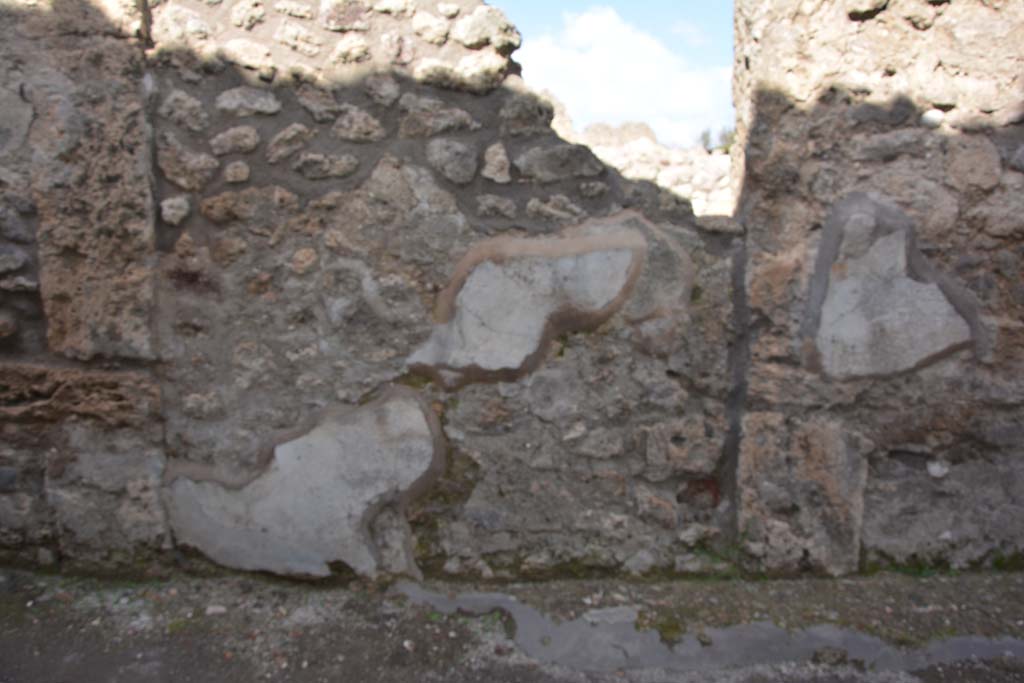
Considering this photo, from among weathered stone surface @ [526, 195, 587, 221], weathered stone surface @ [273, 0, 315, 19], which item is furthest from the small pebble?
weathered stone surface @ [273, 0, 315, 19]

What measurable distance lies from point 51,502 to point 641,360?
5.19ft

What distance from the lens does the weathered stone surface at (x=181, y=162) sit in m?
1.85

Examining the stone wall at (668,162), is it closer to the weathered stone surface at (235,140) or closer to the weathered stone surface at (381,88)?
the weathered stone surface at (381,88)

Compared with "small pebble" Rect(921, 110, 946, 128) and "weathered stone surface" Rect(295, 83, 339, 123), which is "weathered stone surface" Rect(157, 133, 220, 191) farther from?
"small pebble" Rect(921, 110, 946, 128)

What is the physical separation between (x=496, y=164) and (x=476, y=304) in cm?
36

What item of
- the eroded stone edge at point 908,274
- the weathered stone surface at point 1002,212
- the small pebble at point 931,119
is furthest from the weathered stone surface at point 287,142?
the weathered stone surface at point 1002,212

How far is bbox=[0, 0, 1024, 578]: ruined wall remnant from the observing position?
182 centimetres

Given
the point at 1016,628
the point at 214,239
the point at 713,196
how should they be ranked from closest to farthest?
the point at 1016,628 → the point at 214,239 → the point at 713,196

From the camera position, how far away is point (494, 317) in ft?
6.21

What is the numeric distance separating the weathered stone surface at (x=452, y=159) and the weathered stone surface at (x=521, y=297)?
0.61 ft

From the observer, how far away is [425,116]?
1874 mm

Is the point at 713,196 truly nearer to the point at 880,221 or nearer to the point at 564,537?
the point at 880,221

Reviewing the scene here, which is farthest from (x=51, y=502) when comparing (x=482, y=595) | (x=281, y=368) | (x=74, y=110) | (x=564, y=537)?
(x=564, y=537)

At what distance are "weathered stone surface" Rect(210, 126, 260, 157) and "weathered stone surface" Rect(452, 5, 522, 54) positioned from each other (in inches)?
22.1
